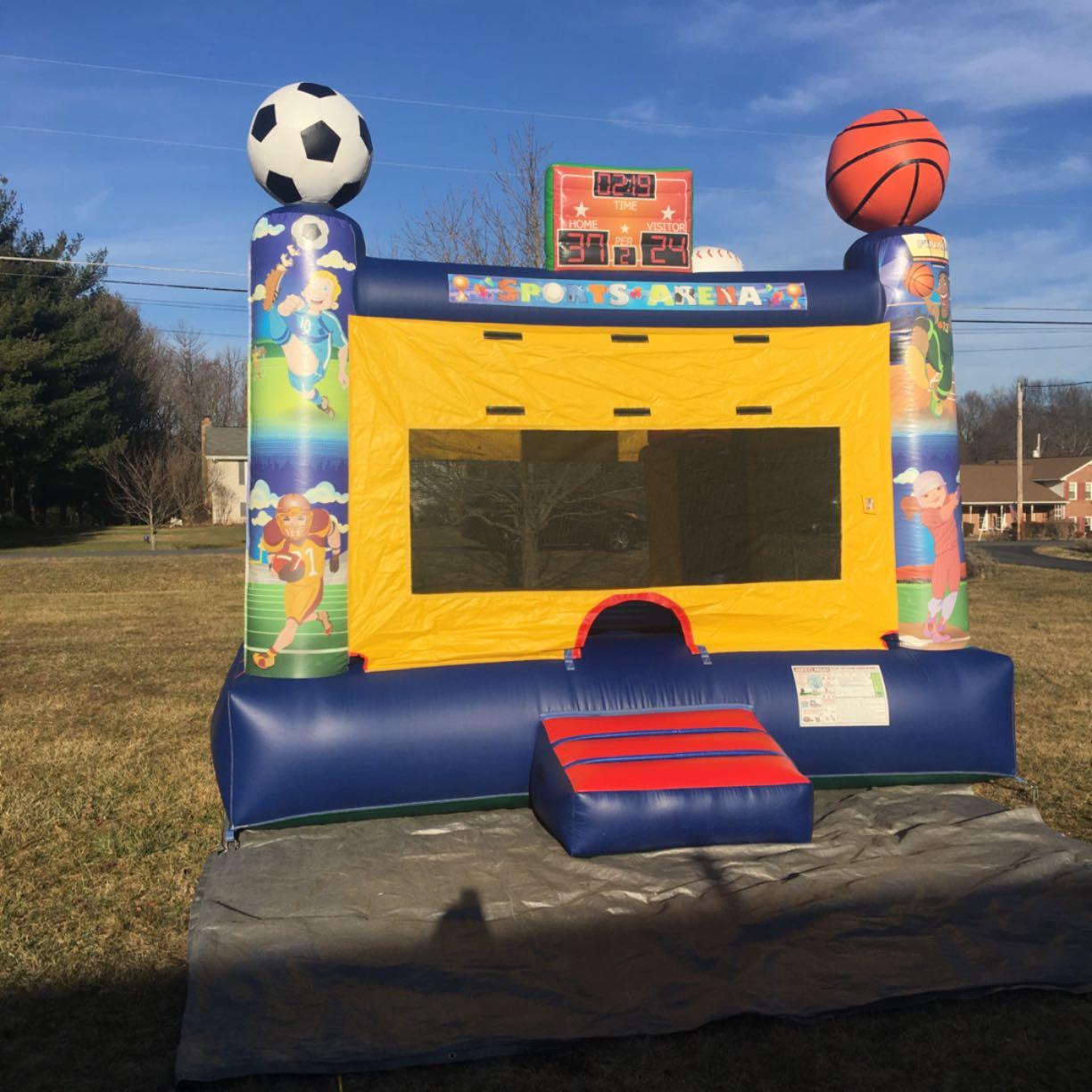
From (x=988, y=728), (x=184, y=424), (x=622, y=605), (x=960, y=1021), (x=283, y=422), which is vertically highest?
(x=184, y=424)

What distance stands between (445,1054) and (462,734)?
5.92 ft

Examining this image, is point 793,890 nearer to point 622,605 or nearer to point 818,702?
point 818,702

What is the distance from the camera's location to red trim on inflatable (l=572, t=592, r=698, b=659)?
495cm

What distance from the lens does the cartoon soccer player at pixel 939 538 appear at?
5.16 meters

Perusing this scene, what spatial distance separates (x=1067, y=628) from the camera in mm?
11008

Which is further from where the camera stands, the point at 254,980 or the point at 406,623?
the point at 406,623

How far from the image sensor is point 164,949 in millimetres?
3336

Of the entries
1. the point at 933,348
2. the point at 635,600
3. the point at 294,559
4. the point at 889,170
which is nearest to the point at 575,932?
the point at 635,600

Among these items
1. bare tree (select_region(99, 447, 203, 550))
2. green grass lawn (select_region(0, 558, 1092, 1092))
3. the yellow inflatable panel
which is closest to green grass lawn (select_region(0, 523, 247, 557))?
bare tree (select_region(99, 447, 203, 550))

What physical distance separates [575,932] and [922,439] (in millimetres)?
3154

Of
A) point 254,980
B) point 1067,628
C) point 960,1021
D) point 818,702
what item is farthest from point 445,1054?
point 1067,628

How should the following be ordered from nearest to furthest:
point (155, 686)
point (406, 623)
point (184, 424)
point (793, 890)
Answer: point (793, 890) → point (406, 623) → point (155, 686) → point (184, 424)

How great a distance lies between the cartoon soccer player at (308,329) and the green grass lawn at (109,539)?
756 inches

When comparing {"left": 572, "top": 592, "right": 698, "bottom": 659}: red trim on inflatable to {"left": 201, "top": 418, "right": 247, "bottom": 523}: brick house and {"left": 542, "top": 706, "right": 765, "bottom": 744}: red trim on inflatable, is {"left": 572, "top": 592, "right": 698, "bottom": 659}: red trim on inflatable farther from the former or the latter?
{"left": 201, "top": 418, "right": 247, "bottom": 523}: brick house
